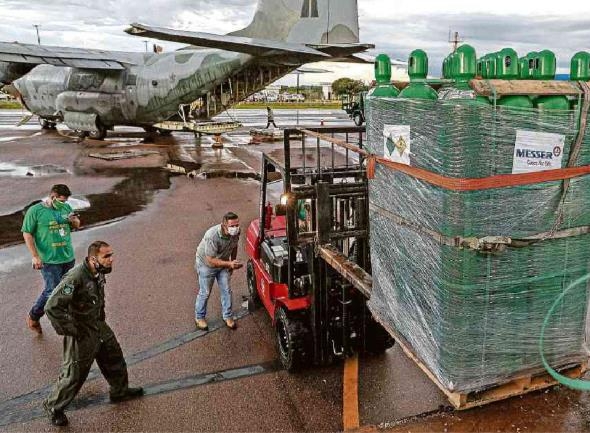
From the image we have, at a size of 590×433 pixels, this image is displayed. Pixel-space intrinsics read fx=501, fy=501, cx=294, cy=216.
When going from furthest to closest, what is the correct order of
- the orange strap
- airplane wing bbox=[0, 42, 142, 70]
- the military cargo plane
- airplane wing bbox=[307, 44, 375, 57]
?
the military cargo plane
airplane wing bbox=[307, 44, 375, 57]
airplane wing bbox=[0, 42, 142, 70]
the orange strap

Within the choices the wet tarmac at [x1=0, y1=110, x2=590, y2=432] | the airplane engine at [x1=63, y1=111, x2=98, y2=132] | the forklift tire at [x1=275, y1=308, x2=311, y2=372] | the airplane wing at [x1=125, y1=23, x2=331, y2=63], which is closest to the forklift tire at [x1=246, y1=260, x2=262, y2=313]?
the wet tarmac at [x1=0, y1=110, x2=590, y2=432]

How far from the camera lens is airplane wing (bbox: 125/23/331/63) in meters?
13.9

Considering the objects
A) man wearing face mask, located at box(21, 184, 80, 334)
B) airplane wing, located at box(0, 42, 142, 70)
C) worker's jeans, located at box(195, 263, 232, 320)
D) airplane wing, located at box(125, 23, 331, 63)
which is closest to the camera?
man wearing face mask, located at box(21, 184, 80, 334)

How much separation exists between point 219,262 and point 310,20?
58.6 feet

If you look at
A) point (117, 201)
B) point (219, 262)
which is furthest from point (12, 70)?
point (219, 262)

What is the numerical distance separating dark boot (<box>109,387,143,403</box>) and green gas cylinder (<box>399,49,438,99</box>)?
11.9 feet

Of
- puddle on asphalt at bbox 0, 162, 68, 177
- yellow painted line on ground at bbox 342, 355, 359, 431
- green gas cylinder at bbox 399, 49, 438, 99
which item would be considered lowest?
yellow painted line on ground at bbox 342, 355, 359, 431

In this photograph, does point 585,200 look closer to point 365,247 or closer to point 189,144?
point 365,247

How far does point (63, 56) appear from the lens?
21391mm

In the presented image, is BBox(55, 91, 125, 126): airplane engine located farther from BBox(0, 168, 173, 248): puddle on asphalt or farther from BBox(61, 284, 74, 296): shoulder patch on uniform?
BBox(61, 284, 74, 296): shoulder patch on uniform

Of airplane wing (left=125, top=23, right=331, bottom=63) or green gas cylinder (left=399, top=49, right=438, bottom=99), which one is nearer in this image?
green gas cylinder (left=399, top=49, right=438, bottom=99)

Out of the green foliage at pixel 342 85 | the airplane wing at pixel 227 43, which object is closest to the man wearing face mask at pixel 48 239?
the airplane wing at pixel 227 43

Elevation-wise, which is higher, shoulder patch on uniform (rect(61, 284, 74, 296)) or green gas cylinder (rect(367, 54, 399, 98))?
green gas cylinder (rect(367, 54, 399, 98))

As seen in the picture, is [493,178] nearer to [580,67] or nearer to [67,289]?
[580,67]
